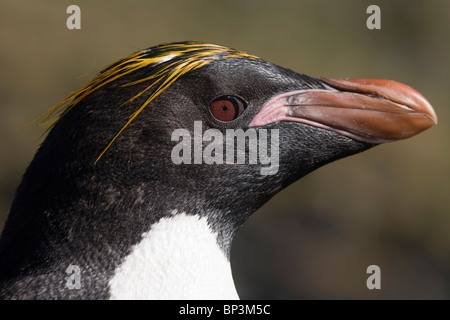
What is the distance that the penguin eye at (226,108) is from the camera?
214 cm

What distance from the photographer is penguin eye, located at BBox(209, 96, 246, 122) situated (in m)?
2.14

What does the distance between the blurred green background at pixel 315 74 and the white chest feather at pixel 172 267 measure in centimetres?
375

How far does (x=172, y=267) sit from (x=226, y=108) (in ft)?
1.71

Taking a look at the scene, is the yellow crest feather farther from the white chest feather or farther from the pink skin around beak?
the white chest feather

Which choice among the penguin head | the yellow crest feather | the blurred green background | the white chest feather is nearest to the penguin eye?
the penguin head

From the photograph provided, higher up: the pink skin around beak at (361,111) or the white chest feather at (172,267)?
the pink skin around beak at (361,111)

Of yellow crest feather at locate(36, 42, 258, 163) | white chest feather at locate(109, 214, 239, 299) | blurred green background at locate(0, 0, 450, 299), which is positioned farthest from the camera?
blurred green background at locate(0, 0, 450, 299)

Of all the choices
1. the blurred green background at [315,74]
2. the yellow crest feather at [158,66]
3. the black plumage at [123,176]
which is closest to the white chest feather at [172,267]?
the black plumage at [123,176]

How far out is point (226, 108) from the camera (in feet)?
7.07

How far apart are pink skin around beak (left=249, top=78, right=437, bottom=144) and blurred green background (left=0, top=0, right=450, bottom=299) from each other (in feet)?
12.2

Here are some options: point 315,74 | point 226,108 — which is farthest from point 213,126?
point 315,74

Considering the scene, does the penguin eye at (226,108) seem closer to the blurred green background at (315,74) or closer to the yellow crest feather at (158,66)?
the yellow crest feather at (158,66)

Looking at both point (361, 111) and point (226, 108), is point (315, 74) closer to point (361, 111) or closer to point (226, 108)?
point (361, 111)
